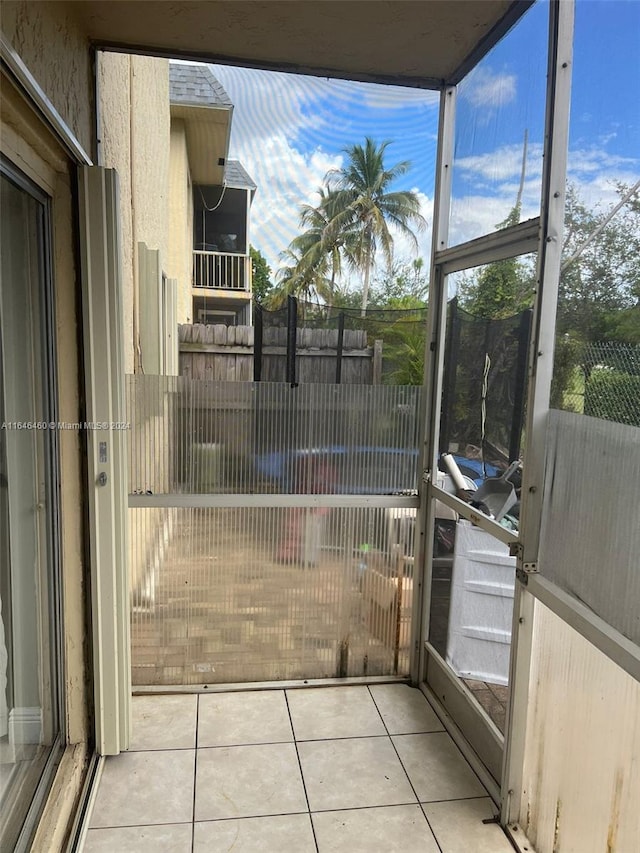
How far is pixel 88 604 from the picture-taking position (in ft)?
6.56

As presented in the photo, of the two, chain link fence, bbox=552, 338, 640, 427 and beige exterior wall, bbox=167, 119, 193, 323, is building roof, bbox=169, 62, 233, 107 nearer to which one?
beige exterior wall, bbox=167, 119, 193, 323

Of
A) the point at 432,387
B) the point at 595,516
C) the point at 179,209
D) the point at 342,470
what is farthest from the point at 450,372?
the point at 179,209

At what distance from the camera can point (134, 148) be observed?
2.81 metres

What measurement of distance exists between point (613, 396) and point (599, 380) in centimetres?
7

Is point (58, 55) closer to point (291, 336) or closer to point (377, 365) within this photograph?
point (291, 336)

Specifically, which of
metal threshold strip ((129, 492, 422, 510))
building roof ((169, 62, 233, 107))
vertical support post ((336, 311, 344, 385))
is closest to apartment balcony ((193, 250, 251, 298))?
building roof ((169, 62, 233, 107))

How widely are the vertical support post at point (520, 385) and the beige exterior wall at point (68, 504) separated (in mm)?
1411

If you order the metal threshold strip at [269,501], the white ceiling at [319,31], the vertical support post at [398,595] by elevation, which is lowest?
the vertical support post at [398,595]

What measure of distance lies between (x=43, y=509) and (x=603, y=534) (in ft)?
5.14

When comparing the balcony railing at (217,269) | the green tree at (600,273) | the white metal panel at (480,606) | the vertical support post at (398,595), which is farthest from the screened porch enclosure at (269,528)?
the balcony railing at (217,269)

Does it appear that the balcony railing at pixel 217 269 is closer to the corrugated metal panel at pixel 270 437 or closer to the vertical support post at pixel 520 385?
the corrugated metal panel at pixel 270 437

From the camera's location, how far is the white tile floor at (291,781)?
5.65 feet

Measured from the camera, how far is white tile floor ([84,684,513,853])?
1.72 m

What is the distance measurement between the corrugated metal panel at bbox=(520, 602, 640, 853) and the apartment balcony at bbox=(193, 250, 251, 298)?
260 centimetres
